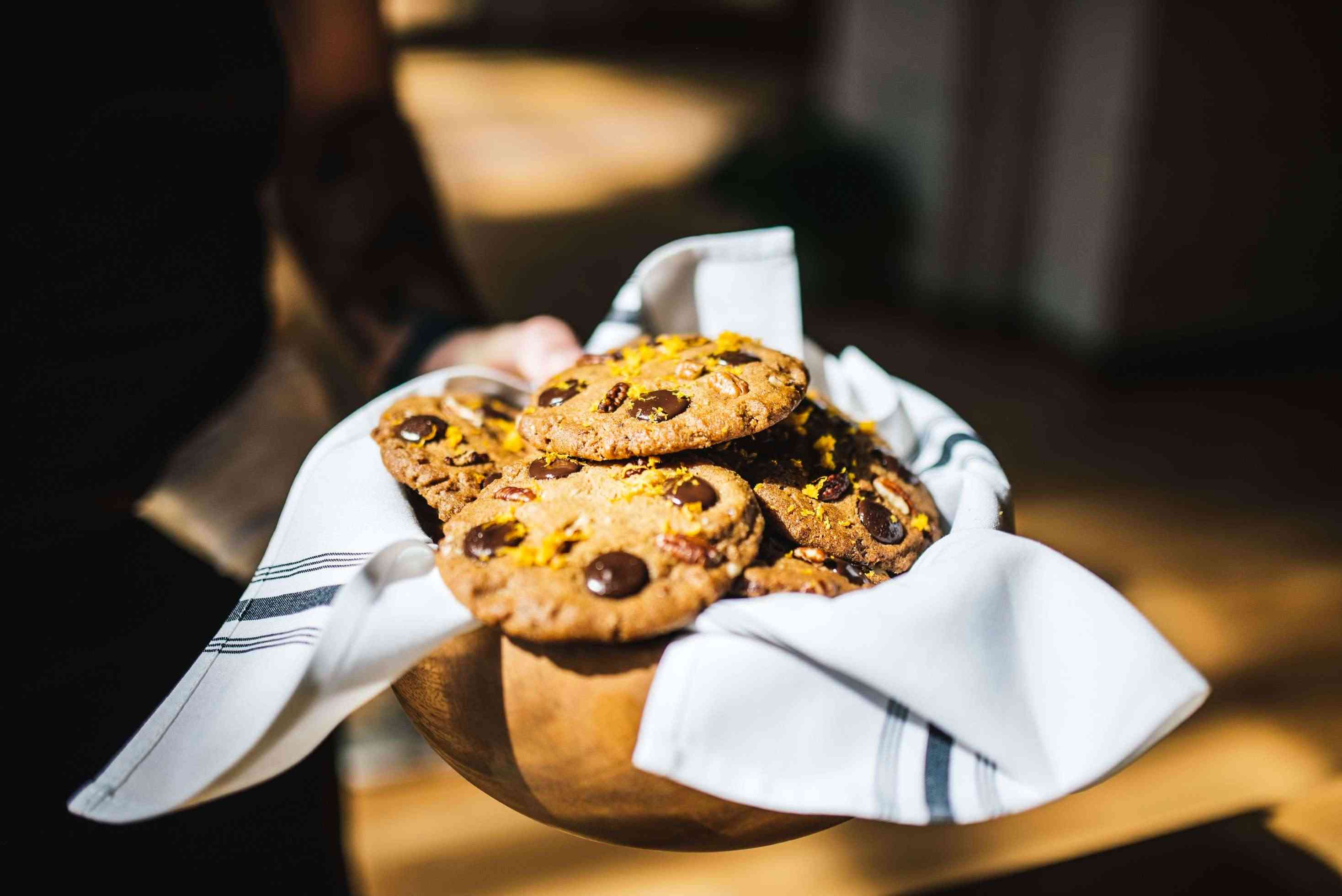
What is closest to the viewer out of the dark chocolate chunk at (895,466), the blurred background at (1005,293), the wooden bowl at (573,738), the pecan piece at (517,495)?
the wooden bowl at (573,738)

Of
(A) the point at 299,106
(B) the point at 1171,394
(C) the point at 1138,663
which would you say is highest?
(A) the point at 299,106

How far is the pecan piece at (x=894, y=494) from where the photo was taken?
28.2 inches

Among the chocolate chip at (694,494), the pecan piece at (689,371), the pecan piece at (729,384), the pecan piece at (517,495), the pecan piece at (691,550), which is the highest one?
the pecan piece at (729,384)

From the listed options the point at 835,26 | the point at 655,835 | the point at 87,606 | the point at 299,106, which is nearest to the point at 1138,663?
the point at 655,835

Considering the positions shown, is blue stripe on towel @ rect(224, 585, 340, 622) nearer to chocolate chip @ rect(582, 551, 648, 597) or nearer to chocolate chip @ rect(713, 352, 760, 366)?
chocolate chip @ rect(582, 551, 648, 597)

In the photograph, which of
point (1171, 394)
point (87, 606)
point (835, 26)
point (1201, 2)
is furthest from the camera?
point (835, 26)

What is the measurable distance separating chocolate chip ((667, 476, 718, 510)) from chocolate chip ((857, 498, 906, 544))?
13 cm

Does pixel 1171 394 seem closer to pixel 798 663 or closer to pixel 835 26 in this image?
pixel 835 26

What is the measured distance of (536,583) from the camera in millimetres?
541

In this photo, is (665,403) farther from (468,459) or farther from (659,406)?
(468,459)

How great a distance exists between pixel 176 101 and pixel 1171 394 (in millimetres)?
3144

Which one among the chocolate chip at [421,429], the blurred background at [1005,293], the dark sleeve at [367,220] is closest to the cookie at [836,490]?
the chocolate chip at [421,429]

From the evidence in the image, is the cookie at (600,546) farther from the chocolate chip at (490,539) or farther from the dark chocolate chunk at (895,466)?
the dark chocolate chunk at (895,466)

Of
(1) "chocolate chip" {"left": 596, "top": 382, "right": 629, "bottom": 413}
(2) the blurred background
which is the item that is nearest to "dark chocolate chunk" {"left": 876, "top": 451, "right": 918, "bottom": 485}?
(1) "chocolate chip" {"left": 596, "top": 382, "right": 629, "bottom": 413}
